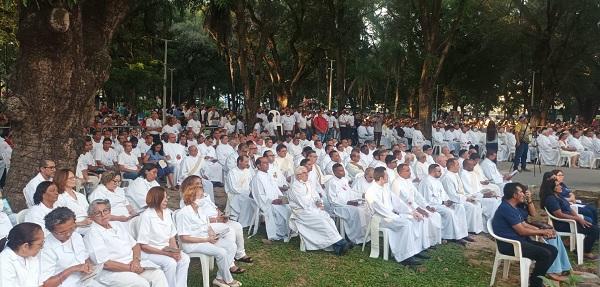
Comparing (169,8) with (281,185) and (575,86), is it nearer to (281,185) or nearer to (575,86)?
(281,185)

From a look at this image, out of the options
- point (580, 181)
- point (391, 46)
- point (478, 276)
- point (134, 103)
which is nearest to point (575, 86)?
point (391, 46)

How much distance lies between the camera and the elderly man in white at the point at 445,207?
9.31m

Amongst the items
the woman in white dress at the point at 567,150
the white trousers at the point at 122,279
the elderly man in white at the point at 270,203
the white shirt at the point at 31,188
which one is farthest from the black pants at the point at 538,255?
the woman in white dress at the point at 567,150

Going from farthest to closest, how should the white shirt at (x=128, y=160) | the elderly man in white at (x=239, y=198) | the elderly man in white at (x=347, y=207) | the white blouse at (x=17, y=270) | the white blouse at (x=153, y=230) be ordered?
1. the white shirt at (x=128, y=160)
2. the elderly man in white at (x=239, y=198)
3. the elderly man in white at (x=347, y=207)
4. the white blouse at (x=153, y=230)
5. the white blouse at (x=17, y=270)

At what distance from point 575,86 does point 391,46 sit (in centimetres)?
1173

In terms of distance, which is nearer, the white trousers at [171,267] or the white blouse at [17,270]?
the white blouse at [17,270]

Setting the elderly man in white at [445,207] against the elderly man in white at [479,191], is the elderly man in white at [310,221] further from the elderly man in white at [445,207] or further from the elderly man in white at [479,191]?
the elderly man in white at [479,191]

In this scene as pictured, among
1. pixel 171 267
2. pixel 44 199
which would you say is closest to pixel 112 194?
pixel 44 199

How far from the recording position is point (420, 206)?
911cm

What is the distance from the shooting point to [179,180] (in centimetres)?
1247

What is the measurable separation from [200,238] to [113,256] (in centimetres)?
126

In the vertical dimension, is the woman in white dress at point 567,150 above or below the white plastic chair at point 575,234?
above

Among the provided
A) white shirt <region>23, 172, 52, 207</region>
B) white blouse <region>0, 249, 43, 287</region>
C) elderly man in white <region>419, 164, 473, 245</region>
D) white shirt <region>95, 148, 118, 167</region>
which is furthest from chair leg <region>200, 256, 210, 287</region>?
white shirt <region>95, 148, 118, 167</region>

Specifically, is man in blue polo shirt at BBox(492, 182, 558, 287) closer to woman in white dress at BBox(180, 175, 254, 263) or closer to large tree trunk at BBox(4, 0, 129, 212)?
woman in white dress at BBox(180, 175, 254, 263)
